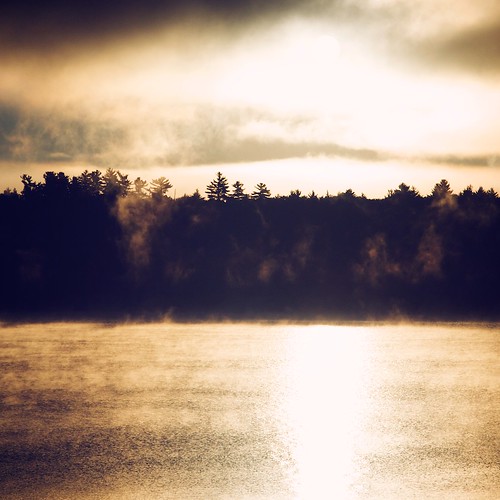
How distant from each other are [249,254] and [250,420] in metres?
24.1

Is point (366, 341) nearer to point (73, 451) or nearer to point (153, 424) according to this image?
point (153, 424)

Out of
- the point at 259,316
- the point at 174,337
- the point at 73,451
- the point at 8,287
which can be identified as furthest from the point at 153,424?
the point at 8,287

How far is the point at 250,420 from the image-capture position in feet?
26.0

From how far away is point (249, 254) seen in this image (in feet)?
105

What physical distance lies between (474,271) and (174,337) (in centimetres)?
2028

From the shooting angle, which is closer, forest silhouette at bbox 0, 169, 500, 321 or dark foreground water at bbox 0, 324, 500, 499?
dark foreground water at bbox 0, 324, 500, 499

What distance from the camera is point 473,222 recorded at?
3166 cm

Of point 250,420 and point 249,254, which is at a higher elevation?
point 249,254

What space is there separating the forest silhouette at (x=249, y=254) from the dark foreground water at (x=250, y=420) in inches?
429

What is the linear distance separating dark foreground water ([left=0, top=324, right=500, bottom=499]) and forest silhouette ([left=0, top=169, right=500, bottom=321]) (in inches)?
429

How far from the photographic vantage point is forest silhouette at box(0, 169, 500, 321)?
2711 centimetres

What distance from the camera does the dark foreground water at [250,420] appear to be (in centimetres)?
584

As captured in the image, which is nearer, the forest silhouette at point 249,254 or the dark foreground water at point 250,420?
the dark foreground water at point 250,420

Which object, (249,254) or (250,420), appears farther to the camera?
(249,254)
